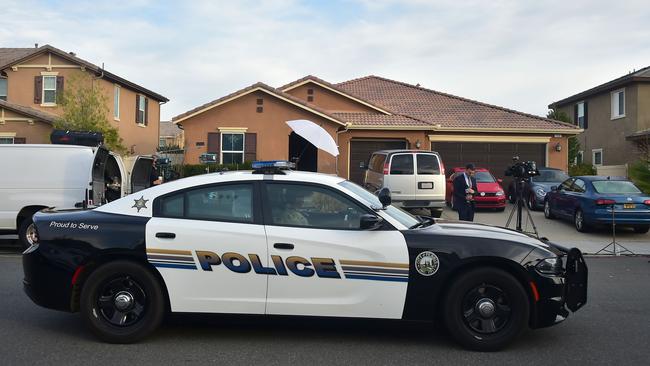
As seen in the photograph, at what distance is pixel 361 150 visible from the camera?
23203 mm

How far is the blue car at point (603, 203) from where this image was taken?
14055 mm

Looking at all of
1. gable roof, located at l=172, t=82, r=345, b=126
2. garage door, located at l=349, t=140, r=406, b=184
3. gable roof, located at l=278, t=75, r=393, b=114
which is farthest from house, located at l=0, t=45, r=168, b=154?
garage door, located at l=349, t=140, r=406, b=184

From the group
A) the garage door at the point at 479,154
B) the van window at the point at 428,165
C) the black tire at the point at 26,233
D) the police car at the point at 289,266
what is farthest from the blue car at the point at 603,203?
the black tire at the point at 26,233

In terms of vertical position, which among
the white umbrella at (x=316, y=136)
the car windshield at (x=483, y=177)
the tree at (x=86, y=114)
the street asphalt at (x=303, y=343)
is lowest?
the street asphalt at (x=303, y=343)

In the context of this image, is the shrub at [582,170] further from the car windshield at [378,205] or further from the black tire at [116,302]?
the black tire at [116,302]

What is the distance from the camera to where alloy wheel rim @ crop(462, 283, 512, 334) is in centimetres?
528

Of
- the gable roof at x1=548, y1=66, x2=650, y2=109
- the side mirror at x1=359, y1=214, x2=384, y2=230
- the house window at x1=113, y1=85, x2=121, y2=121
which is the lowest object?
the side mirror at x1=359, y1=214, x2=384, y2=230

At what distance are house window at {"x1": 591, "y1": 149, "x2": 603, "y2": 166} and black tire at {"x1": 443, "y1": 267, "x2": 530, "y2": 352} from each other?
28.4 m

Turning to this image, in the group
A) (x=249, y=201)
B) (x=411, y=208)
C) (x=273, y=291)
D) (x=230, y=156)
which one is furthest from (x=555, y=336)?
(x=230, y=156)

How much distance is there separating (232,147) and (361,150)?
16.2 feet

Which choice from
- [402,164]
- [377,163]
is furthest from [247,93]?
[402,164]

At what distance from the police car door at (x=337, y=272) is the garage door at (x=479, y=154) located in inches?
743

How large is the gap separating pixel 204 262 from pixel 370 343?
1.67 meters

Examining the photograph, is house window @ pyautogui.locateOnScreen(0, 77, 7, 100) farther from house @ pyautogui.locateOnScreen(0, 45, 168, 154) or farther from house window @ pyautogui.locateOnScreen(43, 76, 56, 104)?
house window @ pyautogui.locateOnScreen(43, 76, 56, 104)
